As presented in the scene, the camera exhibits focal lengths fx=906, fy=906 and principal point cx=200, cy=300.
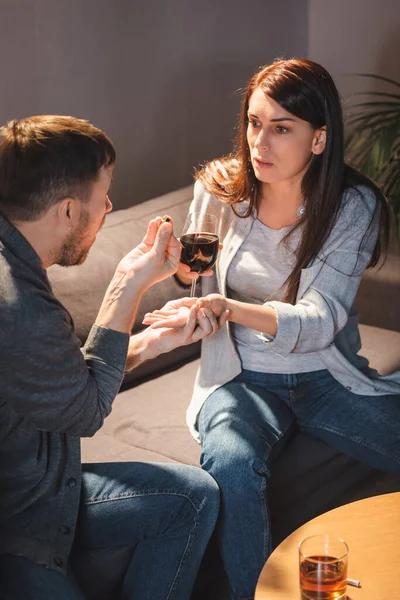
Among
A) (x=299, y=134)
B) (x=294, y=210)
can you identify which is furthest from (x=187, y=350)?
(x=299, y=134)

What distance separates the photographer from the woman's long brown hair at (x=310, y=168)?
2.20 metres

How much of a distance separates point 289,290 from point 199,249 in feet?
1.31

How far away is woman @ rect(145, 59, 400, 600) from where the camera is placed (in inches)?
85.9

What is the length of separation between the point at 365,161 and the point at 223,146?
0.72 m

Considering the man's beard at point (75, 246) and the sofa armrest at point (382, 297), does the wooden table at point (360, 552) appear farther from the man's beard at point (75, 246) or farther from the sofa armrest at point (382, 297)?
the sofa armrest at point (382, 297)

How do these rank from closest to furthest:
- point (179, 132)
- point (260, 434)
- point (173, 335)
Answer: point (173, 335)
point (260, 434)
point (179, 132)

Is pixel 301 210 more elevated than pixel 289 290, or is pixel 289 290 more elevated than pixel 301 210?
pixel 301 210

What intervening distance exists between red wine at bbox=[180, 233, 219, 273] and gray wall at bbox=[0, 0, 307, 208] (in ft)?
3.76

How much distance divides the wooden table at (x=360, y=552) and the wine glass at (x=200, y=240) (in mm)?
610

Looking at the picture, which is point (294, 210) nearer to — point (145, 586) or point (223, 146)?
point (145, 586)

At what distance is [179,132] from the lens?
11.8 feet

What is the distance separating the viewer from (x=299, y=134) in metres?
2.23

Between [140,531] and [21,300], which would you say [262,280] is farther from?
[21,300]

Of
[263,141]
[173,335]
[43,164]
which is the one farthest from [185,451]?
[43,164]
